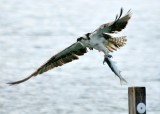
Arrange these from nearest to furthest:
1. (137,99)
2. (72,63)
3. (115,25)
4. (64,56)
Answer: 1. (137,99)
2. (115,25)
3. (64,56)
4. (72,63)

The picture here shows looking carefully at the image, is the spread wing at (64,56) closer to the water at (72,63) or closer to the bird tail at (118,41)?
the bird tail at (118,41)

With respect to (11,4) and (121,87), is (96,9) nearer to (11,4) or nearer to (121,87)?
(11,4)

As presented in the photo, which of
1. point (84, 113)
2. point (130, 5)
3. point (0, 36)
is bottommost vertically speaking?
point (84, 113)

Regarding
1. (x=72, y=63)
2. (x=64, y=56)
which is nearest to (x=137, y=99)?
(x=64, y=56)

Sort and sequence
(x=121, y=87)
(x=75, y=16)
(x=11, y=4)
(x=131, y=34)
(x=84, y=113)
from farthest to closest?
1. (x=11, y=4)
2. (x=75, y=16)
3. (x=131, y=34)
4. (x=121, y=87)
5. (x=84, y=113)

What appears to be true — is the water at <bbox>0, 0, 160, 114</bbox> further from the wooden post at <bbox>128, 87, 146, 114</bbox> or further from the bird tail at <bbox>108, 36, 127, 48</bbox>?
the wooden post at <bbox>128, 87, 146, 114</bbox>

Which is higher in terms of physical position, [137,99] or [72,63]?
[72,63]

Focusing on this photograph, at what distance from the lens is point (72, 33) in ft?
51.0

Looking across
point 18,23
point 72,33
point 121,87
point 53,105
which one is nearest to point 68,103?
point 53,105

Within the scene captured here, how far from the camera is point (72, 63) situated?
14250 millimetres

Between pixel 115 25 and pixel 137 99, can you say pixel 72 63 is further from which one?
pixel 137 99

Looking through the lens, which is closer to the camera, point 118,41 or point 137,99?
point 137,99

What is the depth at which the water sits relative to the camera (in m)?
12.1

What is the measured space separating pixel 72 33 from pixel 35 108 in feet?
12.6
